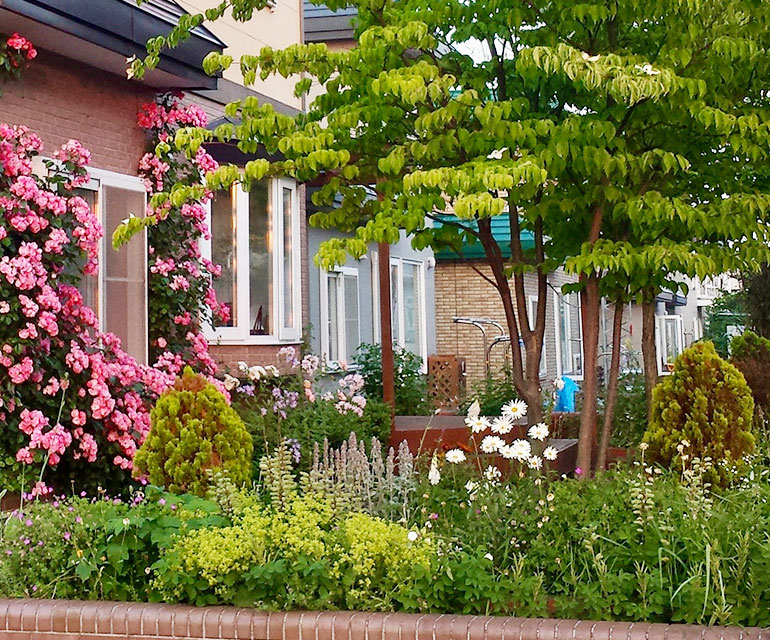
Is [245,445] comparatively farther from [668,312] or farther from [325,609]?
[668,312]

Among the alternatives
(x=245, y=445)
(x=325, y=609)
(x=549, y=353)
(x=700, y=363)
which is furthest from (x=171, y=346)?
(x=549, y=353)

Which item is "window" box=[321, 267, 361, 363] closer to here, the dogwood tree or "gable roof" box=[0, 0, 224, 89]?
"gable roof" box=[0, 0, 224, 89]

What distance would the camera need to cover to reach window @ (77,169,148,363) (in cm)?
981

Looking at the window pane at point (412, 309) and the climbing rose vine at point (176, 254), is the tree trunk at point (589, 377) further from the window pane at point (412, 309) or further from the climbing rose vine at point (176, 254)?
the window pane at point (412, 309)

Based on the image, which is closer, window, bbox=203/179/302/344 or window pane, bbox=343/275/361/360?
window, bbox=203/179/302/344

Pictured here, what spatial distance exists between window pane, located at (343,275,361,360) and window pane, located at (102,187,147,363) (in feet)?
25.1

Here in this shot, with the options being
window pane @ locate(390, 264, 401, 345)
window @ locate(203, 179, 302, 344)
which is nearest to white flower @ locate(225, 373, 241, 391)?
window @ locate(203, 179, 302, 344)

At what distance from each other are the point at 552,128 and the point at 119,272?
480cm

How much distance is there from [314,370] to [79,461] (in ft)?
11.1

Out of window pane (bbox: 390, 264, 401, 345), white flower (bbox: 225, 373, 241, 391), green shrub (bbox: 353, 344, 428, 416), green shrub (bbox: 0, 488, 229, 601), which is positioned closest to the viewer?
green shrub (bbox: 0, 488, 229, 601)

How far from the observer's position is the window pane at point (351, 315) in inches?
706

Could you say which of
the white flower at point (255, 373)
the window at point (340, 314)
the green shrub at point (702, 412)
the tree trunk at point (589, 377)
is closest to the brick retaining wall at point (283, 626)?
the tree trunk at point (589, 377)

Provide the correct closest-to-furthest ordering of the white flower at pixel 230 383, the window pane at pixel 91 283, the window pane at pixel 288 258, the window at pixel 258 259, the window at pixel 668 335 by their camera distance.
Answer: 1. the window pane at pixel 91 283
2. the white flower at pixel 230 383
3. the window at pixel 258 259
4. the window pane at pixel 288 258
5. the window at pixel 668 335

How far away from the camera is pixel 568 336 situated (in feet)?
90.2
